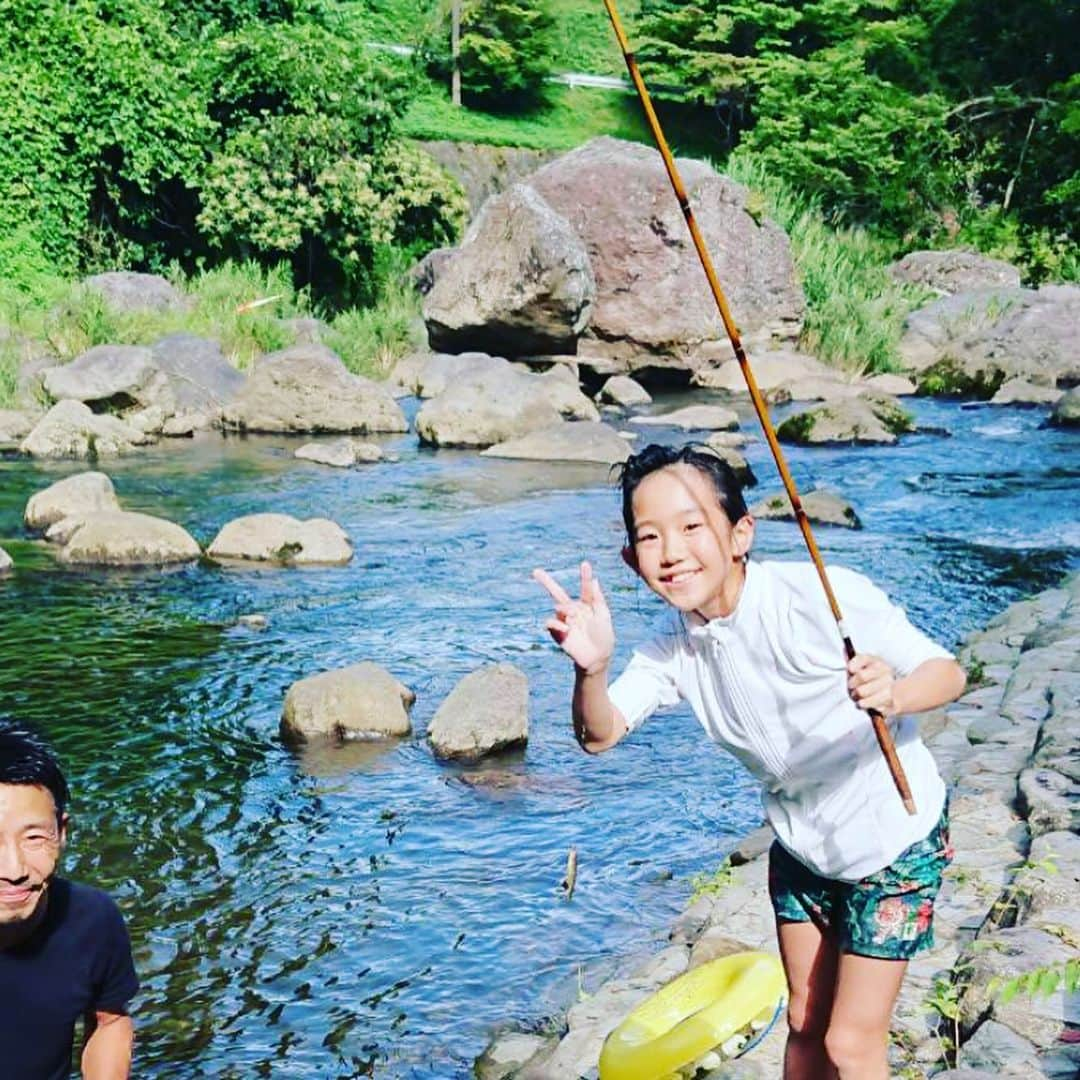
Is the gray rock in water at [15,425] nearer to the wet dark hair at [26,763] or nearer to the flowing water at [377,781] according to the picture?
the flowing water at [377,781]

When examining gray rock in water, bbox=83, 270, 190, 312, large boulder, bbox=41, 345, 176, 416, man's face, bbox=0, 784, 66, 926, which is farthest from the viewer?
gray rock in water, bbox=83, 270, 190, 312

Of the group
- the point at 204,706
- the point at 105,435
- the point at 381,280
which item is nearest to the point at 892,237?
the point at 381,280

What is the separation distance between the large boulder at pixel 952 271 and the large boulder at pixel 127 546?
18786mm

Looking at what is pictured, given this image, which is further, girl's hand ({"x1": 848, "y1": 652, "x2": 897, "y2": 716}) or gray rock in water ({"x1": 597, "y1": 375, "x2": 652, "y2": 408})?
gray rock in water ({"x1": 597, "y1": 375, "x2": 652, "y2": 408})

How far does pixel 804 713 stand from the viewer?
3061 mm

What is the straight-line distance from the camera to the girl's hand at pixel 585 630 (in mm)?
3012

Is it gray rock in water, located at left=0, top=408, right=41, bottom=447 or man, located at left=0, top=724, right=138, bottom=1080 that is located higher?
man, located at left=0, top=724, right=138, bottom=1080

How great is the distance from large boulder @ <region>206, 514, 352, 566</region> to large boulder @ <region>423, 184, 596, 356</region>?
31.0 feet

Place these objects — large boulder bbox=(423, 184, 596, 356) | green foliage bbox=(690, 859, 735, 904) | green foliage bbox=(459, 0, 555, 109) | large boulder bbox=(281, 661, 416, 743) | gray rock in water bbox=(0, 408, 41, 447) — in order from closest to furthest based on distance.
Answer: green foliage bbox=(690, 859, 735, 904) < large boulder bbox=(281, 661, 416, 743) < gray rock in water bbox=(0, 408, 41, 447) < large boulder bbox=(423, 184, 596, 356) < green foliage bbox=(459, 0, 555, 109)

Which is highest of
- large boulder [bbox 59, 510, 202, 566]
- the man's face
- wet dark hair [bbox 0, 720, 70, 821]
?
wet dark hair [bbox 0, 720, 70, 821]

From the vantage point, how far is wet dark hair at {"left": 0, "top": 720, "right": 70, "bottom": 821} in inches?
102

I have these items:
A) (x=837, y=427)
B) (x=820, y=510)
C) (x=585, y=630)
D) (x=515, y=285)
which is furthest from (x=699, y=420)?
(x=585, y=630)

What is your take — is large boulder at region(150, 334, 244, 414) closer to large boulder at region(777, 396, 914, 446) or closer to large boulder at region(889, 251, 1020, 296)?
large boulder at region(777, 396, 914, 446)

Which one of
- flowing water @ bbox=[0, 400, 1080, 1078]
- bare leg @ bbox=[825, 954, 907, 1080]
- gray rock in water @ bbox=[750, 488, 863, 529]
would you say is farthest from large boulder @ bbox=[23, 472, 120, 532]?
bare leg @ bbox=[825, 954, 907, 1080]
